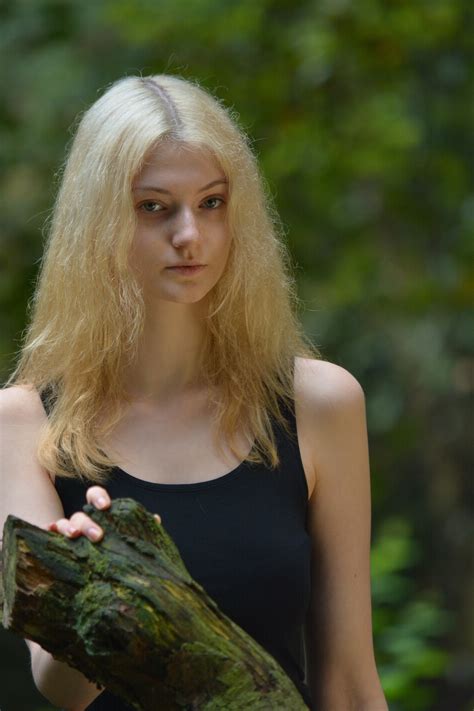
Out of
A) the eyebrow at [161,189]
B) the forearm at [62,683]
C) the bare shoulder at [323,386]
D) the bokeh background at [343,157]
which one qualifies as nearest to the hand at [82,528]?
the forearm at [62,683]

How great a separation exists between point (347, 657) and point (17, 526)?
3.19 feet

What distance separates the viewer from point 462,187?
4.67 m

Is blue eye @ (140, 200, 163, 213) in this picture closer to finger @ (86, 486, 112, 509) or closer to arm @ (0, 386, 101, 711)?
arm @ (0, 386, 101, 711)

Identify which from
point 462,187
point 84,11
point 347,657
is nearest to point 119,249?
point 347,657

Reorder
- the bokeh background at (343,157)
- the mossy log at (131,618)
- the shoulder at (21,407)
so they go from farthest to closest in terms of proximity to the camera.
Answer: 1. the bokeh background at (343,157)
2. the shoulder at (21,407)
3. the mossy log at (131,618)

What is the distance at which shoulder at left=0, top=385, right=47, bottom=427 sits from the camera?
2084 millimetres

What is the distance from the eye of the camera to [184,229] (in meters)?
1.90

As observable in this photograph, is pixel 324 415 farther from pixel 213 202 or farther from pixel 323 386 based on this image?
pixel 213 202

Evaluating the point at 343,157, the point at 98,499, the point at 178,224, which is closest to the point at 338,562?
the point at 178,224

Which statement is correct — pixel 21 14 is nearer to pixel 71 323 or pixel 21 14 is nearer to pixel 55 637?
pixel 71 323

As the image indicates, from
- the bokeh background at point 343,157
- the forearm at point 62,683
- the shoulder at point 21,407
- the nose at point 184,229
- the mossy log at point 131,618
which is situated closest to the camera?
the mossy log at point 131,618

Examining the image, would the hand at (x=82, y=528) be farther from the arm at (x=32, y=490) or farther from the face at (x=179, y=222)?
the face at (x=179, y=222)

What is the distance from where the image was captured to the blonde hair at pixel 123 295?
1.97m

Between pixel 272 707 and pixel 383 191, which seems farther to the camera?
pixel 383 191
